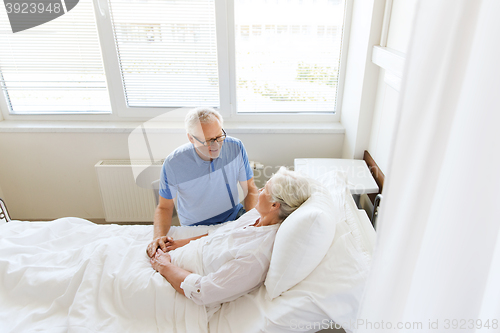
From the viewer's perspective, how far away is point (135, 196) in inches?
97.4

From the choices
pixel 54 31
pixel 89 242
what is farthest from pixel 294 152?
pixel 54 31

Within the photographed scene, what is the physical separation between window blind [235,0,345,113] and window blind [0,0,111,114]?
3.52ft

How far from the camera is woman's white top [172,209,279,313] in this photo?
1.27 metres

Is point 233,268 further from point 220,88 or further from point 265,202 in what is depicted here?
point 220,88

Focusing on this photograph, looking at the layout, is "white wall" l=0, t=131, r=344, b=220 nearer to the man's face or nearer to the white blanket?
the man's face

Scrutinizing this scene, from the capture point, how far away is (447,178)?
1.64ft

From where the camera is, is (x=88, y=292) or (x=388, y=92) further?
(x=388, y=92)

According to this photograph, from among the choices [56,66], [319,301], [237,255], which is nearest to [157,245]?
[237,255]

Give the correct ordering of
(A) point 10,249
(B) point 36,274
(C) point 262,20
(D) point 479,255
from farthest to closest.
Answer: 1. (C) point 262,20
2. (A) point 10,249
3. (B) point 36,274
4. (D) point 479,255

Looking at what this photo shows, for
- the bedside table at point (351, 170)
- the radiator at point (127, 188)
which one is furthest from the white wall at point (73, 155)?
the bedside table at point (351, 170)

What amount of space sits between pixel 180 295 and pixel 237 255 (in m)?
0.28

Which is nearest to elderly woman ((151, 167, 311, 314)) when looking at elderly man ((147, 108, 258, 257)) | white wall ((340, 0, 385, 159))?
elderly man ((147, 108, 258, 257))

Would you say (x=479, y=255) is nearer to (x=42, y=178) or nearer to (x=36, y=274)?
(x=36, y=274)

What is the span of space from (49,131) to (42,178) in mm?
418
